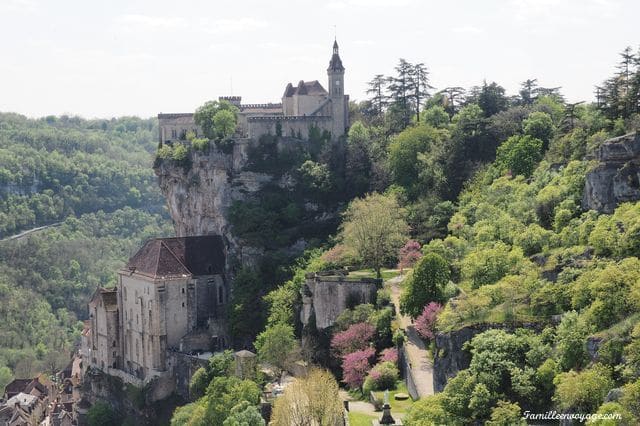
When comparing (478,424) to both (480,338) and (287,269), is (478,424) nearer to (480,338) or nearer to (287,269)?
(480,338)

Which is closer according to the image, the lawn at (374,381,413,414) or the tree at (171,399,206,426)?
the lawn at (374,381,413,414)

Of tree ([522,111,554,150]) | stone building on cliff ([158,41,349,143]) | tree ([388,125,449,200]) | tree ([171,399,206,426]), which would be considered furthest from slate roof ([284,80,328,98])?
tree ([171,399,206,426])

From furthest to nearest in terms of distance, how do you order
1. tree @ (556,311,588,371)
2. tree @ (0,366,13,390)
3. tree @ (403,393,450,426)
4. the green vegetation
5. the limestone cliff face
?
the green vegetation < tree @ (0,366,13,390) < the limestone cliff face < tree @ (403,393,450,426) < tree @ (556,311,588,371)

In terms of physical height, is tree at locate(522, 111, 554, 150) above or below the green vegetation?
above

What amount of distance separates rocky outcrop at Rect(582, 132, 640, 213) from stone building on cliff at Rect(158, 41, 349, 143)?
38016 millimetres

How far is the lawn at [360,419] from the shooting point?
154 feet

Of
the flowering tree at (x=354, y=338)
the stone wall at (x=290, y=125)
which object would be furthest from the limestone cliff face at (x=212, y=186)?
the flowering tree at (x=354, y=338)

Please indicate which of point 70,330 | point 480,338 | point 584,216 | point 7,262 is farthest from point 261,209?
point 7,262

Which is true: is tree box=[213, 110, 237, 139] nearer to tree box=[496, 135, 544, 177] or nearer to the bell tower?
the bell tower

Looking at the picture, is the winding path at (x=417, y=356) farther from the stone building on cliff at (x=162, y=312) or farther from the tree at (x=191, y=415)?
the stone building on cliff at (x=162, y=312)

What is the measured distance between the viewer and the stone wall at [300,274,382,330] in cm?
6247

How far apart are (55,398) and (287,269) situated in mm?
40606

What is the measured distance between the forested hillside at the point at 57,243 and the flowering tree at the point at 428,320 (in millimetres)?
74851

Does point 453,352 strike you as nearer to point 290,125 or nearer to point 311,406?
point 311,406
